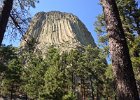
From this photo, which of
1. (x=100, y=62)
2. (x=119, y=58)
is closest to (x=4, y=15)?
(x=119, y=58)

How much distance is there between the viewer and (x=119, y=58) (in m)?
7.05

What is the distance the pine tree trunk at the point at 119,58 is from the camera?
6.66 metres

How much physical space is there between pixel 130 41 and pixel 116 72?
65.6 feet

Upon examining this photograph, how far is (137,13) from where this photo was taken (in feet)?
88.5

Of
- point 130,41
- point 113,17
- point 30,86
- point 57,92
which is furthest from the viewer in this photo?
point 30,86

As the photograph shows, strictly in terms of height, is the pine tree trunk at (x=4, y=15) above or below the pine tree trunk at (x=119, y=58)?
above

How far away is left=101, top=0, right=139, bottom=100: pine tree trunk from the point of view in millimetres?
6656

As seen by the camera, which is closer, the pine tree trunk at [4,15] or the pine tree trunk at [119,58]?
the pine tree trunk at [119,58]

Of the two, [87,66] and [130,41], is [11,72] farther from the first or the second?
[130,41]

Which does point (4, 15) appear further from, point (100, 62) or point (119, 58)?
point (100, 62)

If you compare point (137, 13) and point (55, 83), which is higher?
point (137, 13)

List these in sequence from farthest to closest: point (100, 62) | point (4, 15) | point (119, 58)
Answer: point (100, 62) → point (4, 15) → point (119, 58)

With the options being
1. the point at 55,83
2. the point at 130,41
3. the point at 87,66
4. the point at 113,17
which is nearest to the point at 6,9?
the point at 113,17

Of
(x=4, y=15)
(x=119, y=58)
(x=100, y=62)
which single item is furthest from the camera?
(x=100, y=62)
